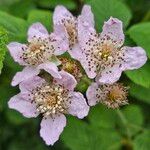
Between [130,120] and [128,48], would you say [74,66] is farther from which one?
[130,120]

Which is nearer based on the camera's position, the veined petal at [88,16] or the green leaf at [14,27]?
the veined petal at [88,16]

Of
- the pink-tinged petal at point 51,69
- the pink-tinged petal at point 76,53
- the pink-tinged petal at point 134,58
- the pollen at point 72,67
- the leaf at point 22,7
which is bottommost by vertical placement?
the leaf at point 22,7

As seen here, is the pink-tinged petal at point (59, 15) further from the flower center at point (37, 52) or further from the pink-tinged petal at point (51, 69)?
the pink-tinged petal at point (51, 69)

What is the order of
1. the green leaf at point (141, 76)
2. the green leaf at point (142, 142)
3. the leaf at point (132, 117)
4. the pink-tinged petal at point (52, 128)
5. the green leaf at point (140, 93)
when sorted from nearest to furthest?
the pink-tinged petal at point (52, 128) < the green leaf at point (141, 76) < the green leaf at point (142, 142) < the green leaf at point (140, 93) < the leaf at point (132, 117)

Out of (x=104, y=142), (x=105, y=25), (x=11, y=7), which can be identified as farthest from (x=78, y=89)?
(x=11, y=7)

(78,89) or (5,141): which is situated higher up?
(78,89)

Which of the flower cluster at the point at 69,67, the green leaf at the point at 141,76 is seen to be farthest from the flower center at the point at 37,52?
the green leaf at the point at 141,76
